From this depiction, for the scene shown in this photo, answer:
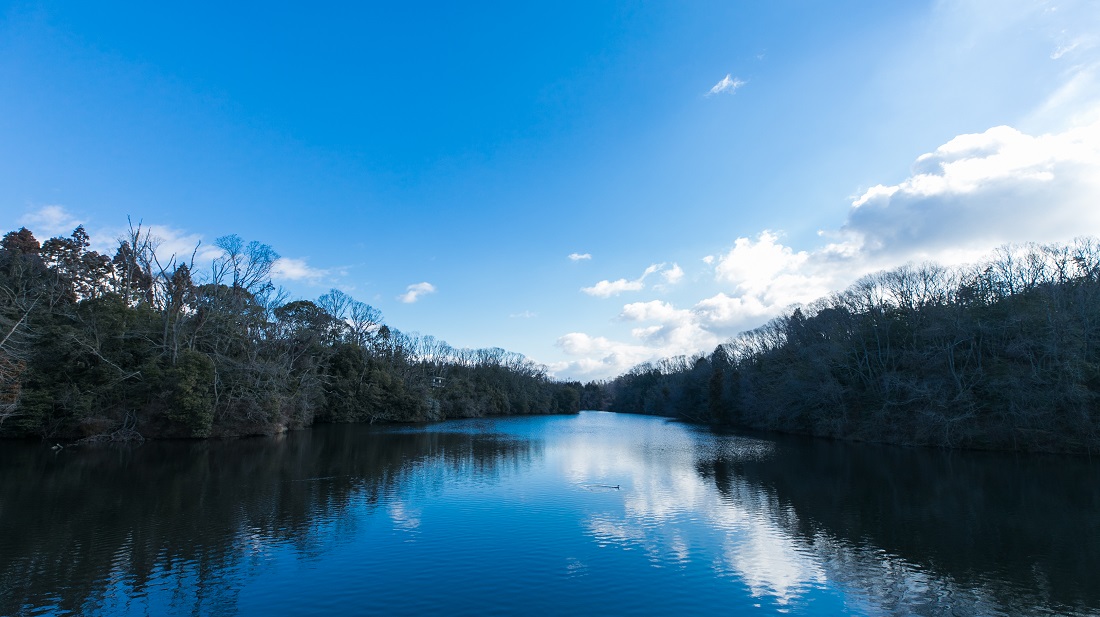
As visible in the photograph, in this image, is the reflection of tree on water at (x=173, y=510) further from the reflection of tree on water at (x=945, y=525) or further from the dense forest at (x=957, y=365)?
the dense forest at (x=957, y=365)

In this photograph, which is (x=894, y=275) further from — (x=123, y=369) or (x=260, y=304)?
(x=123, y=369)

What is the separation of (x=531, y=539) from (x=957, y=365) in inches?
1697

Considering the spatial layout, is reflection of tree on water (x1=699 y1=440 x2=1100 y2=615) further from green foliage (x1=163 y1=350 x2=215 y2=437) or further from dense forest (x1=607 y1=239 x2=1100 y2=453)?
green foliage (x1=163 y1=350 x2=215 y2=437)

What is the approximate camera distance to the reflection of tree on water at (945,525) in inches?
465

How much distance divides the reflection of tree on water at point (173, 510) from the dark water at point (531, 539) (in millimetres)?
99

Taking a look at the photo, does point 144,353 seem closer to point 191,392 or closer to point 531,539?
point 191,392

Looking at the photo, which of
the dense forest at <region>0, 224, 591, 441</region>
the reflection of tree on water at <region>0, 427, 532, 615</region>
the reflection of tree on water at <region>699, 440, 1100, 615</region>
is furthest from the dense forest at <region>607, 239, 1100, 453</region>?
the dense forest at <region>0, 224, 591, 441</region>

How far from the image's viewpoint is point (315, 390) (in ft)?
187

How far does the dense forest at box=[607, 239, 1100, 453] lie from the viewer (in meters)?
34.8

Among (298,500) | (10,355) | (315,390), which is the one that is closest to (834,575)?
(298,500)

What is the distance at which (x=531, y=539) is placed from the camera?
15133mm

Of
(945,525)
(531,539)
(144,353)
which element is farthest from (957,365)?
(144,353)

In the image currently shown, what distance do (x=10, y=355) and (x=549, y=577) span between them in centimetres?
3406

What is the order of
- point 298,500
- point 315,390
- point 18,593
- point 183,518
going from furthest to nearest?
1. point 315,390
2. point 298,500
3. point 183,518
4. point 18,593
